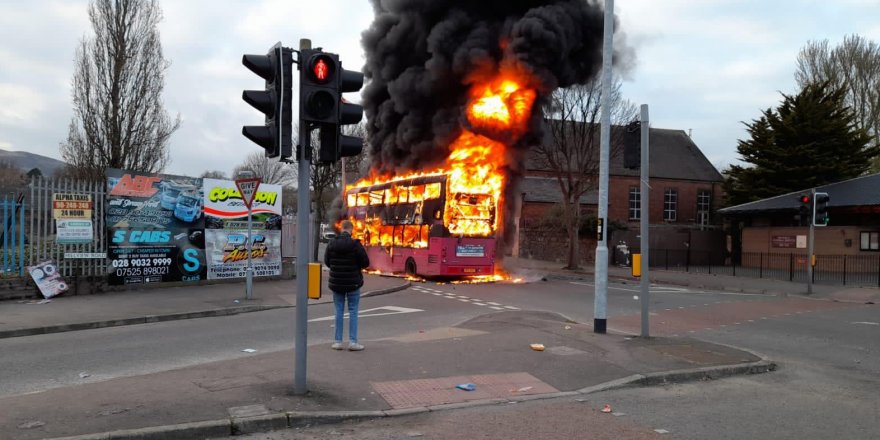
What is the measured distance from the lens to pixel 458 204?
19.1 m

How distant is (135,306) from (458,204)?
972 centimetres

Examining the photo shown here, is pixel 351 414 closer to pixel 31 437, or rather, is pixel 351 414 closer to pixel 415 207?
pixel 31 437

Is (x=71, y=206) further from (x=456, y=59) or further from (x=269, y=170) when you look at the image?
(x=269, y=170)

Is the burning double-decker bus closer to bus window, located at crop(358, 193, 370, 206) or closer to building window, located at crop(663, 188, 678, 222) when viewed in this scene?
bus window, located at crop(358, 193, 370, 206)

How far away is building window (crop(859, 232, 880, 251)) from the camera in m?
25.2

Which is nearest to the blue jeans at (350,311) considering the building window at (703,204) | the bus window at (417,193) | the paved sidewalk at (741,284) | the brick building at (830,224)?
the bus window at (417,193)

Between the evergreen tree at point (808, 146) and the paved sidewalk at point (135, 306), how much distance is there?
1092 inches

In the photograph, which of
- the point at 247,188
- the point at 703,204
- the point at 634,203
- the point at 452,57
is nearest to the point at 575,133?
the point at 452,57

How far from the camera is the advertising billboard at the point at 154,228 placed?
49.4 ft

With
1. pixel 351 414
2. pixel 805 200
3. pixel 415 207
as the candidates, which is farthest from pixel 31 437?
pixel 805 200

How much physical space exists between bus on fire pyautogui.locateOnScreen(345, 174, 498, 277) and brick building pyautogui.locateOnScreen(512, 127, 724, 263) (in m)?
16.8

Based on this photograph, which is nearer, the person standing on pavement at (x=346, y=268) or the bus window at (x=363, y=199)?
the person standing on pavement at (x=346, y=268)

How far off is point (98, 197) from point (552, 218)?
26395 millimetres

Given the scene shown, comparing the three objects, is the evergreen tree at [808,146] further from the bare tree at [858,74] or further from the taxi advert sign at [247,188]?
the taxi advert sign at [247,188]
